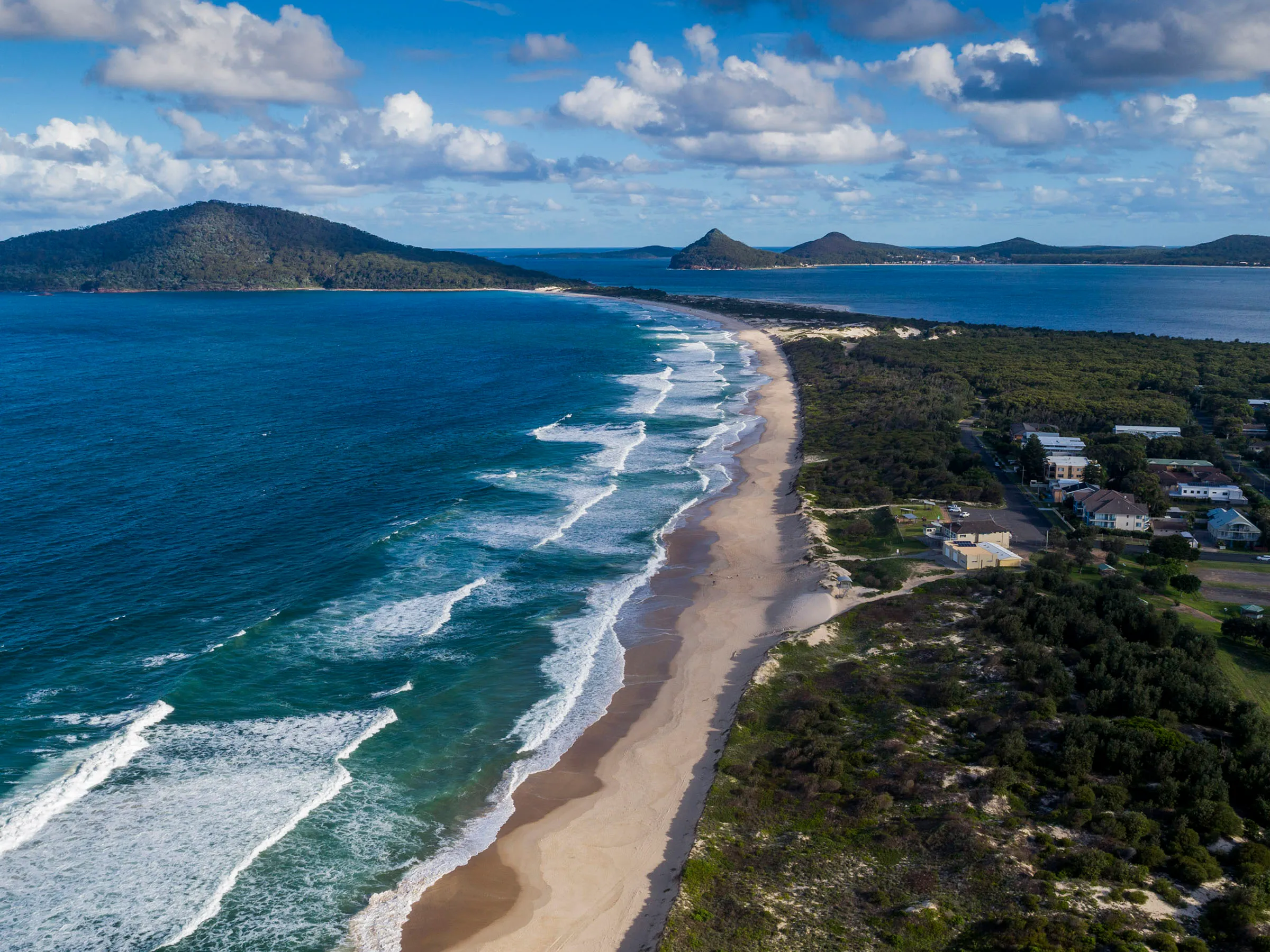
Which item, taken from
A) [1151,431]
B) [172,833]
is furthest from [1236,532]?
[172,833]

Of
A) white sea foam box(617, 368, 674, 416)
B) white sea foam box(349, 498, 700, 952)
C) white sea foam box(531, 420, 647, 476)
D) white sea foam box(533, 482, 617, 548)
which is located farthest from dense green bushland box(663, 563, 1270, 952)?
white sea foam box(617, 368, 674, 416)

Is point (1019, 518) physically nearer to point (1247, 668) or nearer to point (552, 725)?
point (1247, 668)

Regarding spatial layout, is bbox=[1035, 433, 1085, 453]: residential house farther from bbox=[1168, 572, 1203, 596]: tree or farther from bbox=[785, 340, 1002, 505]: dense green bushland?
bbox=[1168, 572, 1203, 596]: tree

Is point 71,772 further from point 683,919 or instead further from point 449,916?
point 683,919

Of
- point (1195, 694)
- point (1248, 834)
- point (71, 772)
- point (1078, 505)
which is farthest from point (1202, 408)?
point (71, 772)

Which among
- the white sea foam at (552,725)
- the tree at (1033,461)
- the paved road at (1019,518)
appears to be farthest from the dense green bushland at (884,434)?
the white sea foam at (552,725)

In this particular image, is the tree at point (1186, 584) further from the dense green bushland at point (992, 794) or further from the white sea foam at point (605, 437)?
the white sea foam at point (605, 437)
